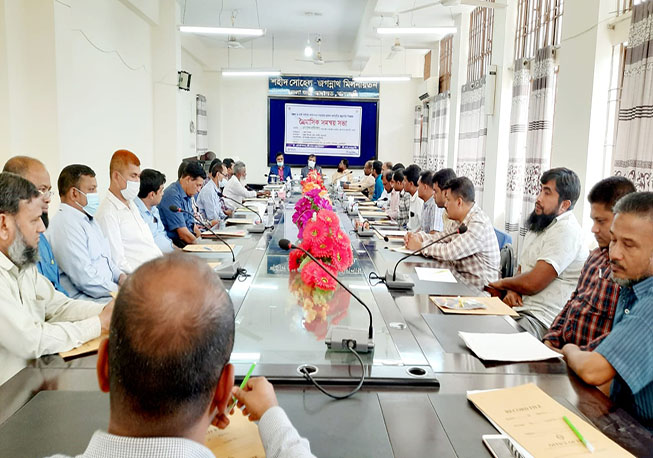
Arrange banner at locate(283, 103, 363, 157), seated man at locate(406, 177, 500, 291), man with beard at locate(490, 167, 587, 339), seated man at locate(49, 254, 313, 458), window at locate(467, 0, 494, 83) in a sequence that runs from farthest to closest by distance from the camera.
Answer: banner at locate(283, 103, 363, 157)
window at locate(467, 0, 494, 83)
seated man at locate(406, 177, 500, 291)
man with beard at locate(490, 167, 587, 339)
seated man at locate(49, 254, 313, 458)

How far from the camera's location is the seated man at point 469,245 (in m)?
3.04

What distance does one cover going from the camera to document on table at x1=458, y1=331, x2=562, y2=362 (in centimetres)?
154

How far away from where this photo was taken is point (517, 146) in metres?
5.54

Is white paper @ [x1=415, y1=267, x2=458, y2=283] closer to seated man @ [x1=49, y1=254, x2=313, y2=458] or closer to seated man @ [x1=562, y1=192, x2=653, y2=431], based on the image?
seated man @ [x1=562, y1=192, x2=653, y2=431]

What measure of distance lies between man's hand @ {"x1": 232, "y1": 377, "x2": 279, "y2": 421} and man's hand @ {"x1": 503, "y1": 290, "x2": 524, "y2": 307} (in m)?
2.05

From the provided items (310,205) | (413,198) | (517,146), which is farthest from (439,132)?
(310,205)

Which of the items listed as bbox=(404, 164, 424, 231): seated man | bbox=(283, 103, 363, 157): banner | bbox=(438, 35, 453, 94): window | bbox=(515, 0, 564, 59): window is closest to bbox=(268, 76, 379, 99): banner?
bbox=(283, 103, 363, 157): banner

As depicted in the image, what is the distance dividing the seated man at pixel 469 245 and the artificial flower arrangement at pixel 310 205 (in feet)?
2.40

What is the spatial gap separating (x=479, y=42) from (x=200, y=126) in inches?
225

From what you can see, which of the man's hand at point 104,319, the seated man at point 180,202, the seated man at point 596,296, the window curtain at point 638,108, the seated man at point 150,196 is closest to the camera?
the man's hand at point 104,319

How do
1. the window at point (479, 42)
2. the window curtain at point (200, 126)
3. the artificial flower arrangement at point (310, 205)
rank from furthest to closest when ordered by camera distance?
the window curtain at point (200, 126) < the window at point (479, 42) < the artificial flower arrangement at point (310, 205)

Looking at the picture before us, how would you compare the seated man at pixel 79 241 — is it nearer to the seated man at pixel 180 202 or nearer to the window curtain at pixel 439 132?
the seated man at pixel 180 202

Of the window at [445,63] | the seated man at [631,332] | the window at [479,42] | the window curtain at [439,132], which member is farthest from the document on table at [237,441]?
the window at [445,63]

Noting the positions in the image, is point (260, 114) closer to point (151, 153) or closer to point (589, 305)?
point (151, 153)
